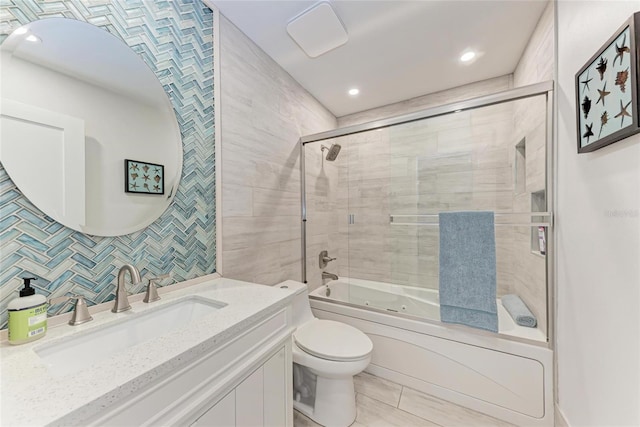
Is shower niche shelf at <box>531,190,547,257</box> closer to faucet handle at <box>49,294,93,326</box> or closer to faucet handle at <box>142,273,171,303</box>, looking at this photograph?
faucet handle at <box>142,273,171,303</box>

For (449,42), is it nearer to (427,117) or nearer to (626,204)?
(427,117)

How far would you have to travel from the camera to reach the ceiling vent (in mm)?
1426

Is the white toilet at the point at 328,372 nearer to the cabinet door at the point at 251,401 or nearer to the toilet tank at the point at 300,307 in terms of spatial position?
the toilet tank at the point at 300,307

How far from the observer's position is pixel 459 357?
1517 millimetres

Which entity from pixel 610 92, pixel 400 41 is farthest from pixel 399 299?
pixel 400 41

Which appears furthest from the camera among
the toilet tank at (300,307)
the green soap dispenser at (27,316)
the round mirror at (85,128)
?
the toilet tank at (300,307)

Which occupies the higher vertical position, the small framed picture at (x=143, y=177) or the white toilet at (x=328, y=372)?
Answer: the small framed picture at (x=143, y=177)

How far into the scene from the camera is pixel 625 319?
821 mm

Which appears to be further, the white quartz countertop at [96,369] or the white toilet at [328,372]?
the white toilet at [328,372]

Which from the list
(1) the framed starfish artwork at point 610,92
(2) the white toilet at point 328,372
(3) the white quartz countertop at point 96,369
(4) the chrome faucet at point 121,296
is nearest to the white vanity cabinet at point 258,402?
(3) the white quartz countertop at point 96,369

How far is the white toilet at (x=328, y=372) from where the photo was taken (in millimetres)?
1342

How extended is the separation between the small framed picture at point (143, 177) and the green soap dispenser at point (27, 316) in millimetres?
478

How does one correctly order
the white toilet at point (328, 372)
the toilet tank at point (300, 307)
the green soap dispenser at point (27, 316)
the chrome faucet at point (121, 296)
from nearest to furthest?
the green soap dispenser at point (27, 316) → the chrome faucet at point (121, 296) → the white toilet at point (328, 372) → the toilet tank at point (300, 307)

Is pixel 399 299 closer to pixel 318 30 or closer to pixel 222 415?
pixel 222 415
